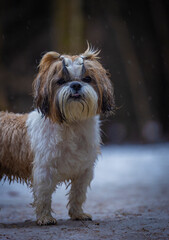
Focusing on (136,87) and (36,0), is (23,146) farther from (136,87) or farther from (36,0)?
(36,0)

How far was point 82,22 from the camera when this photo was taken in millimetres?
11969

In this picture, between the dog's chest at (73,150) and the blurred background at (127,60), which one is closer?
the dog's chest at (73,150)

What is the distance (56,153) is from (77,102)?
2.13 feet

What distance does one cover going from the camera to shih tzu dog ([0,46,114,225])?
4.45 m

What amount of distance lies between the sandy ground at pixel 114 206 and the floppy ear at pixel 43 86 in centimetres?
126

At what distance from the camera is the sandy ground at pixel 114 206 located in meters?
4.10

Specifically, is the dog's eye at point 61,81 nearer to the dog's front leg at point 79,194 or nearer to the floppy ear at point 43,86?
the floppy ear at point 43,86

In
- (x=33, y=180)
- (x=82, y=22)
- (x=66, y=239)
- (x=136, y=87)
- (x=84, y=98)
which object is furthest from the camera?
Answer: (x=136, y=87)

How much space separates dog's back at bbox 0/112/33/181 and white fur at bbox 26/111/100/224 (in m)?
0.19

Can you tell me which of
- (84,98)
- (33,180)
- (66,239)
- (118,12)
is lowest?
(66,239)

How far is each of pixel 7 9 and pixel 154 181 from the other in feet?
38.3

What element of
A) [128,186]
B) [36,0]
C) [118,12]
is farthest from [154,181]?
[36,0]

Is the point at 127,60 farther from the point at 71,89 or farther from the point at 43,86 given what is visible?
the point at 71,89

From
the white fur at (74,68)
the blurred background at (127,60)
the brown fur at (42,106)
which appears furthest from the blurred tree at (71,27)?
the white fur at (74,68)
